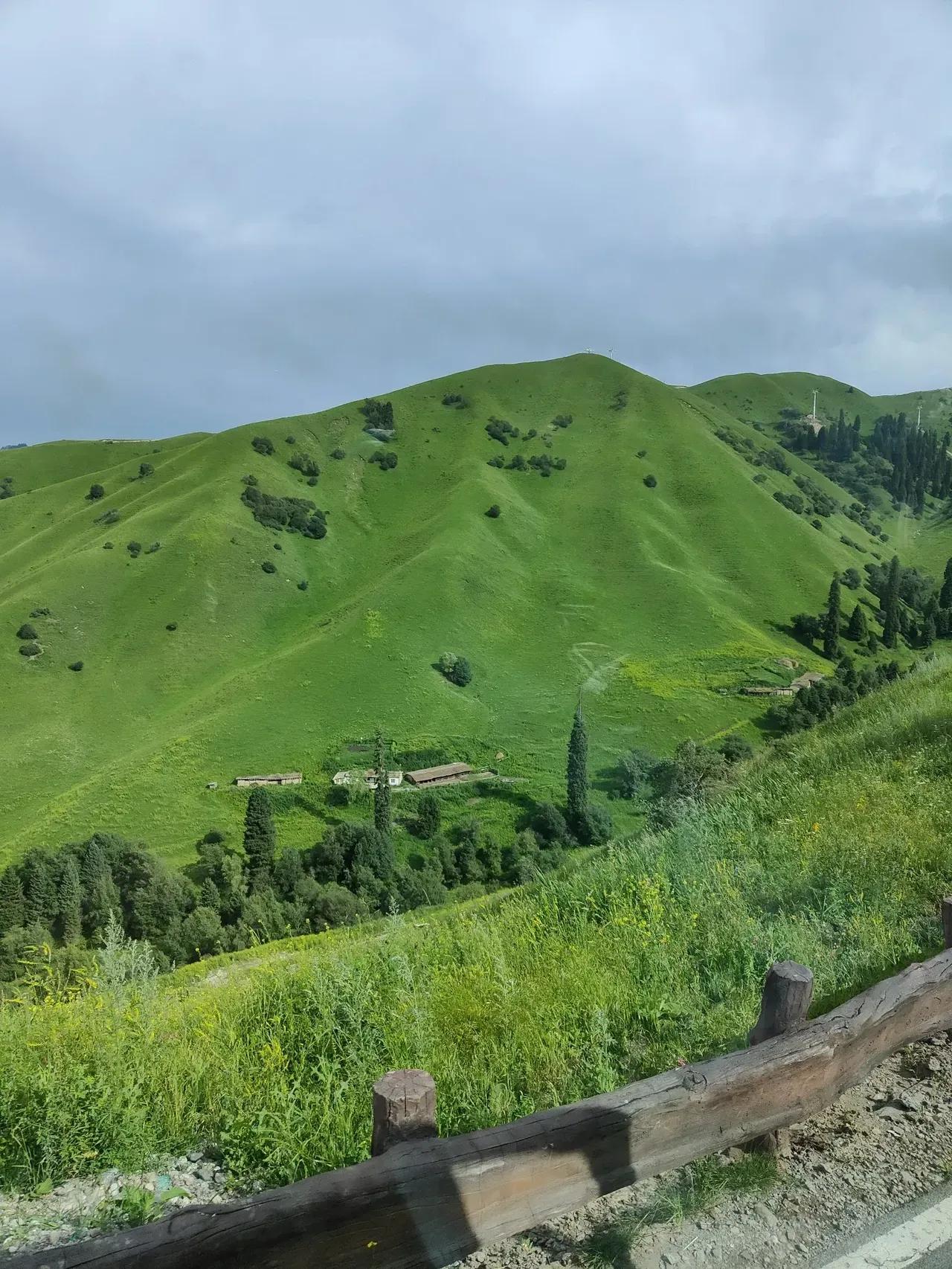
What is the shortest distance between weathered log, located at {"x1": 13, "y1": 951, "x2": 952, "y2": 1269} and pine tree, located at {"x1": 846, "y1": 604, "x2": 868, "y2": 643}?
124m

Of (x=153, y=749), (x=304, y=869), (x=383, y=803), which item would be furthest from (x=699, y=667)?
(x=153, y=749)

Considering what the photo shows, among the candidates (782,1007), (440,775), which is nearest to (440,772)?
(440,775)

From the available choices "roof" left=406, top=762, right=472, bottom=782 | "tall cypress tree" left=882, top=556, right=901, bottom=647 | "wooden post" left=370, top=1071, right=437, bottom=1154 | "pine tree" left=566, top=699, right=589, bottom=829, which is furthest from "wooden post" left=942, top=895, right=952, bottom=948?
"tall cypress tree" left=882, top=556, right=901, bottom=647

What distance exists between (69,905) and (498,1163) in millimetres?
65348

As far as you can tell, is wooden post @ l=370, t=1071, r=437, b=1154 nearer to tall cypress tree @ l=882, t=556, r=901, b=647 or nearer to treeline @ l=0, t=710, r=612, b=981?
treeline @ l=0, t=710, r=612, b=981

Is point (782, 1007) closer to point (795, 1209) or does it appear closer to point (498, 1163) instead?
point (795, 1209)

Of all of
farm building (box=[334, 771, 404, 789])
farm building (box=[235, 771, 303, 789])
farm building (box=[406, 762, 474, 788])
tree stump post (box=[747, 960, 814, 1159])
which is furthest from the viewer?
farm building (box=[406, 762, 474, 788])

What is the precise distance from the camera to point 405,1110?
347cm

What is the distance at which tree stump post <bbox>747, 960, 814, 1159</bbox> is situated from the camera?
4293mm

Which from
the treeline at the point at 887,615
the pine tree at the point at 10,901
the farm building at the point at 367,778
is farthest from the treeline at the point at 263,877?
the treeline at the point at 887,615

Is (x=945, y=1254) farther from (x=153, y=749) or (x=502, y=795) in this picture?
(x=153, y=749)

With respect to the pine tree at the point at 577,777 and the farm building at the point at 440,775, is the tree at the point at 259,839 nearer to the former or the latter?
the farm building at the point at 440,775

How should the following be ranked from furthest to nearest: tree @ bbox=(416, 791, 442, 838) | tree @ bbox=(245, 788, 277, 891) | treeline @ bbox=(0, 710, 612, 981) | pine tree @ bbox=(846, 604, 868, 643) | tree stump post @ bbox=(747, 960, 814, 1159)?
1. pine tree @ bbox=(846, 604, 868, 643)
2. tree @ bbox=(416, 791, 442, 838)
3. tree @ bbox=(245, 788, 277, 891)
4. treeline @ bbox=(0, 710, 612, 981)
5. tree stump post @ bbox=(747, 960, 814, 1159)

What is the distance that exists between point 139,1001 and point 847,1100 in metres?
5.27
